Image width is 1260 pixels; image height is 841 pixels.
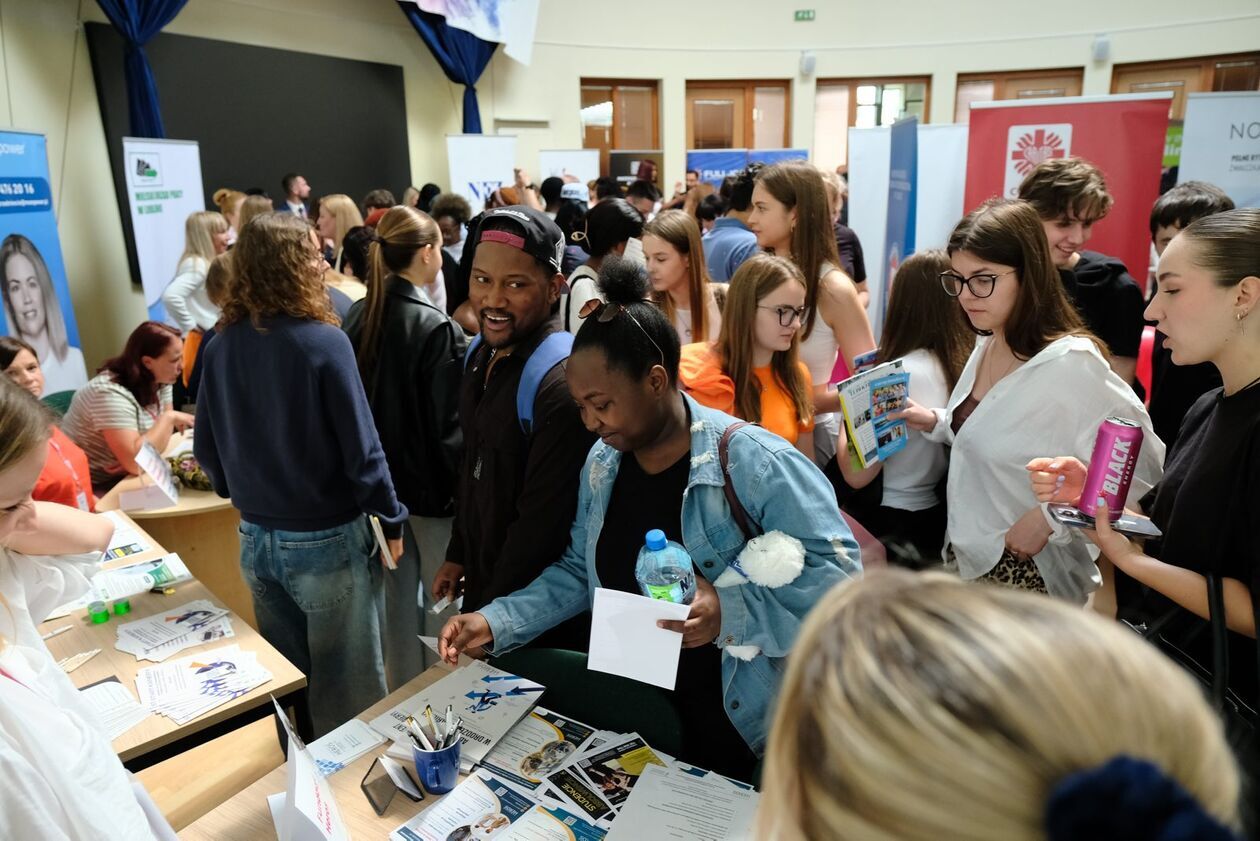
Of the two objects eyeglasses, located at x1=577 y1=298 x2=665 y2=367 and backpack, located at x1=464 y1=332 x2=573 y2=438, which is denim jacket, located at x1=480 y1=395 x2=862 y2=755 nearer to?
eyeglasses, located at x1=577 y1=298 x2=665 y2=367

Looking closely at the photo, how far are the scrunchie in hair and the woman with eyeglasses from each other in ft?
5.18

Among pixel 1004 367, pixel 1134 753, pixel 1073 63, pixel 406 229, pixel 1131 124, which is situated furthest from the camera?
pixel 1073 63

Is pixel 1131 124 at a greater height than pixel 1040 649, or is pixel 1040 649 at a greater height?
pixel 1131 124

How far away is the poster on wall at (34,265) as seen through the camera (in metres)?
4.20

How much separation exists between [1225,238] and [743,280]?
46.2 inches

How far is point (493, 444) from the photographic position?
1.87 meters

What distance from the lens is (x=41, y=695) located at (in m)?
1.17

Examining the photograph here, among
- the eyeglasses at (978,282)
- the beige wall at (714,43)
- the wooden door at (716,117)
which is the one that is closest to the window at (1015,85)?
the beige wall at (714,43)

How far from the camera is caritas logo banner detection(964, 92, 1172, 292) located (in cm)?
365

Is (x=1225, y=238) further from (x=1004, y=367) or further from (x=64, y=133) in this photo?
(x=64, y=133)

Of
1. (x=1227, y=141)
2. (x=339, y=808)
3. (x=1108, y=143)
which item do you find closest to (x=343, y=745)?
(x=339, y=808)

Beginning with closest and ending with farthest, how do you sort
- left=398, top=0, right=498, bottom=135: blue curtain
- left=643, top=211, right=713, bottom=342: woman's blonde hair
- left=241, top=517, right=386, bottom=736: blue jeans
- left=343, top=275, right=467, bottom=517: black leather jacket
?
1. left=241, top=517, right=386, bottom=736: blue jeans
2. left=343, top=275, right=467, bottom=517: black leather jacket
3. left=643, top=211, right=713, bottom=342: woman's blonde hair
4. left=398, top=0, right=498, bottom=135: blue curtain

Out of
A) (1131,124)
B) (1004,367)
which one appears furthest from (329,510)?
(1131,124)

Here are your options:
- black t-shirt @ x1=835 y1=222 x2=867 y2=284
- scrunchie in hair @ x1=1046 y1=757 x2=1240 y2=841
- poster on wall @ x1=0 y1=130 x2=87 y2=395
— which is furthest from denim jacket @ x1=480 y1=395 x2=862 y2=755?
poster on wall @ x1=0 y1=130 x2=87 y2=395
